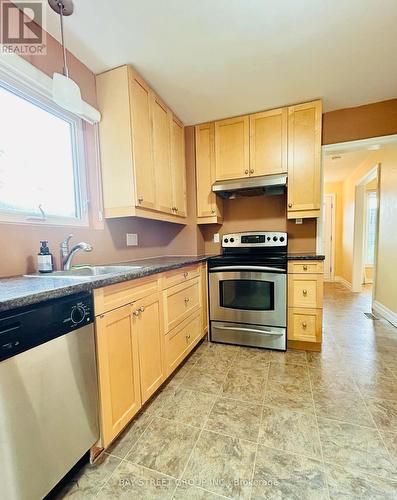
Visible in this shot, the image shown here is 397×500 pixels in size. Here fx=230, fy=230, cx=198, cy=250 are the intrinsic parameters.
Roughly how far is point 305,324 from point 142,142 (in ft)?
7.22

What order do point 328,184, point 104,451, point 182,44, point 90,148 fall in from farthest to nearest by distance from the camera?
point 328,184, point 90,148, point 182,44, point 104,451

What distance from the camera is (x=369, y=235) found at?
5262mm

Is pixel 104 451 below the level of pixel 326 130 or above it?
below

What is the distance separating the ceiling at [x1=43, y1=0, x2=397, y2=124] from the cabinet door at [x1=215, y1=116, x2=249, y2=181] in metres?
0.32

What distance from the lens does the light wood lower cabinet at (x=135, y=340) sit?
3.64 feet

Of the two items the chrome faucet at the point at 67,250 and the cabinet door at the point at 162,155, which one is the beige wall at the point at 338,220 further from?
the chrome faucet at the point at 67,250

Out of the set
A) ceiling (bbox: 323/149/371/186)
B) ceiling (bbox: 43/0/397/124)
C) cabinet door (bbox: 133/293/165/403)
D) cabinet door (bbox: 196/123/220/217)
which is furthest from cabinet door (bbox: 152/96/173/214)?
ceiling (bbox: 323/149/371/186)

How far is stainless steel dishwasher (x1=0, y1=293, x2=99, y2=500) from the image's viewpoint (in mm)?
741

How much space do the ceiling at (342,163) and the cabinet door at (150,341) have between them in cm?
341

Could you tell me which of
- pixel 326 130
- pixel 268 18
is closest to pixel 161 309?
pixel 268 18

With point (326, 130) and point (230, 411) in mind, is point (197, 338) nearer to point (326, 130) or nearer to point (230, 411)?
point (230, 411)

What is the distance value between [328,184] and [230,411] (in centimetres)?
579

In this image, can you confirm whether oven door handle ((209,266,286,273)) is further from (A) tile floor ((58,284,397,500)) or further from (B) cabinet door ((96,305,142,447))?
(B) cabinet door ((96,305,142,447))

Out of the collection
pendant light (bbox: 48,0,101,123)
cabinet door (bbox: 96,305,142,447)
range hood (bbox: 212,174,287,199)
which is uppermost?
pendant light (bbox: 48,0,101,123)
